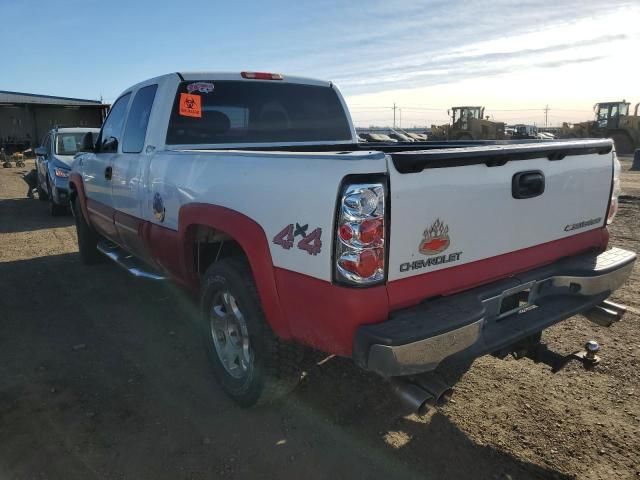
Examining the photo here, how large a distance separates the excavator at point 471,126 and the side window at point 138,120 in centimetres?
3057

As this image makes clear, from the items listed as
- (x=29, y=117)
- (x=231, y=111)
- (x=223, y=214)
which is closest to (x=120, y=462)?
(x=223, y=214)

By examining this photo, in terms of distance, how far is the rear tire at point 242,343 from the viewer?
2768mm

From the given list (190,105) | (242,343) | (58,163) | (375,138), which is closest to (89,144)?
(190,105)

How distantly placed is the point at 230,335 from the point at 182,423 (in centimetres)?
59

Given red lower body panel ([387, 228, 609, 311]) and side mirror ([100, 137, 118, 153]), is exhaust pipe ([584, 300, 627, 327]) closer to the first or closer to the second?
red lower body panel ([387, 228, 609, 311])

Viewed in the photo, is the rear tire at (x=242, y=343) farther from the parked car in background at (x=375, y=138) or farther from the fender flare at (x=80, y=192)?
the fender flare at (x=80, y=192)

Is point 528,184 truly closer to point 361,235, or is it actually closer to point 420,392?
point 361,235

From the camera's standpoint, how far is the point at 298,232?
231 centimetres

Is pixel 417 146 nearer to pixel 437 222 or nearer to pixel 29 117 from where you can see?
pixel 437 222

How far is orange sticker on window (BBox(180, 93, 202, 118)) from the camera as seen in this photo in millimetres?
3906

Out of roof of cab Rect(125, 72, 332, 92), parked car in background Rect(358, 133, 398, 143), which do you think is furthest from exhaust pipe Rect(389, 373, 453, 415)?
parked car in background Rect(358, 133, 398, 143)

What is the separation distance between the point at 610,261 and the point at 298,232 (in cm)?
208

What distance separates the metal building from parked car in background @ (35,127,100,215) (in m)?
26.1

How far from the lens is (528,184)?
263cm
